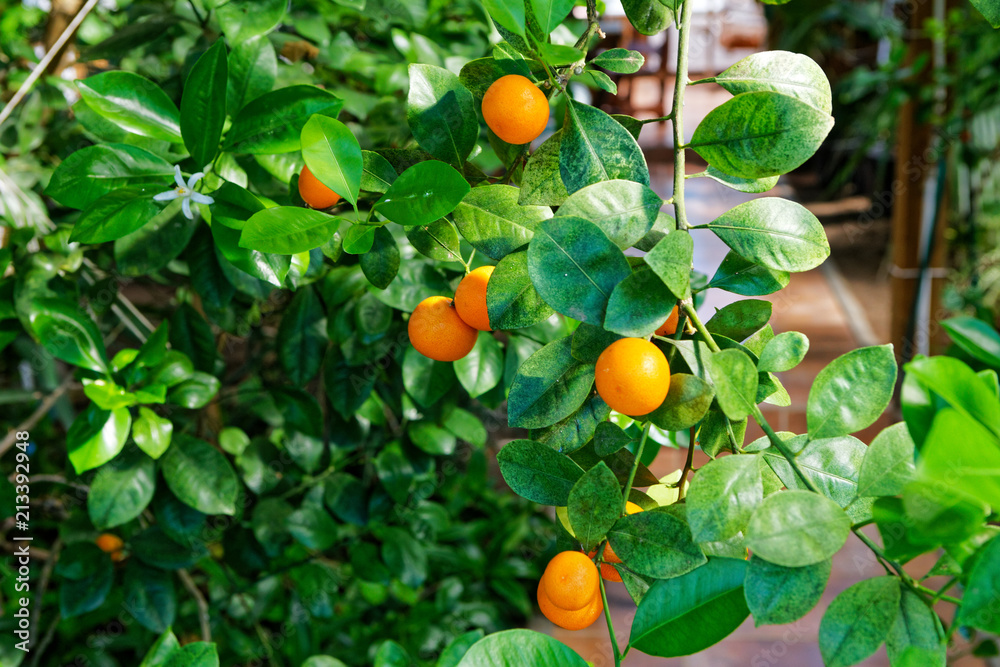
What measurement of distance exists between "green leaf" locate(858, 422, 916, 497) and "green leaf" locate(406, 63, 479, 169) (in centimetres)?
25

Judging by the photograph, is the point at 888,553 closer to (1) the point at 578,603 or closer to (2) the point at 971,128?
(1) the point at 578,603

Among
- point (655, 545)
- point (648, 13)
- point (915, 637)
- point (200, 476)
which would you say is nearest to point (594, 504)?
point (655, 545)

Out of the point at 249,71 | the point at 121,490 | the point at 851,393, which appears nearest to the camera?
the point at 851,393

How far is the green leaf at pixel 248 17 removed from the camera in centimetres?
57

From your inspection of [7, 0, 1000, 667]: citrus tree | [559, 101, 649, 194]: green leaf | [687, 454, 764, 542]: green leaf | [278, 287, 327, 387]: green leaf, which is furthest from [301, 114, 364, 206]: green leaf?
[278, 287, 327, 387]: green leaf

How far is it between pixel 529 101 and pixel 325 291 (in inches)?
15.2

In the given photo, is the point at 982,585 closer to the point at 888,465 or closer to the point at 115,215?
the point at 888,465

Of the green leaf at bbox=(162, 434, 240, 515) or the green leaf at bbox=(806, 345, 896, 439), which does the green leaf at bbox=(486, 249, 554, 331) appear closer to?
the green leaf at bbox=(806, 345, 896, 439)

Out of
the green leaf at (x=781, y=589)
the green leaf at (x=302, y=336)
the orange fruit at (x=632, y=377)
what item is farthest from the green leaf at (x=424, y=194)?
the green leaf at (x=302, y=336)

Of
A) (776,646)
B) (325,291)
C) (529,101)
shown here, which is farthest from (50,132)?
(776,646)

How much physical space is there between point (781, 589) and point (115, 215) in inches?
16.2

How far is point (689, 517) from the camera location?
29cm

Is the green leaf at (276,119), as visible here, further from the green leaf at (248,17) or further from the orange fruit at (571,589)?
the orange fruit at (571,589)

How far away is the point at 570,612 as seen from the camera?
1.14 ft
